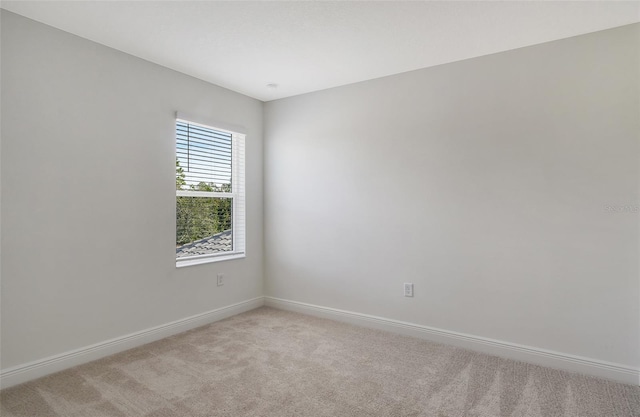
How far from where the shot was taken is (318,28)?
8.17ft

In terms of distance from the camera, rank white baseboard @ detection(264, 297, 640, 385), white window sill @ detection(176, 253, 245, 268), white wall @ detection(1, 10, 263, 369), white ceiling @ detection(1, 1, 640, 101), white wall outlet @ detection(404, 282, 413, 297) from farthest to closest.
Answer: white window sill @ detection(176, 253, 245, 268) → white wall outlet @ detection(404, 282, 413, 297) → white baseboard @ detection(264, 297, 640, 385) → white wall @ detection(1, 10, 263, 369) → white ceiling @ detection(1, 1, 640, 101)

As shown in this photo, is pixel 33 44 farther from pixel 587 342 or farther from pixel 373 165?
pixel 587 342

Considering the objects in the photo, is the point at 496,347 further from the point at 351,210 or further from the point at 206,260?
the point at 206,260

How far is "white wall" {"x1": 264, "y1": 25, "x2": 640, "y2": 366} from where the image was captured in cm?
249

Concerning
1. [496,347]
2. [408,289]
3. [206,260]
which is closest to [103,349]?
[206,260]

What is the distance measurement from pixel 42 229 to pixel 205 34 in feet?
5.88

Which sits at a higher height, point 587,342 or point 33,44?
point 33,44

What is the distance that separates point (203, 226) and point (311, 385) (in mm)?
2020

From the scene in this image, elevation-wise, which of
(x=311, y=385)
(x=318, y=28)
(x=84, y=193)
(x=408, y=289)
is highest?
(x=318, y=28)

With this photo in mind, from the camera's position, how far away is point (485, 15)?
2318 mm

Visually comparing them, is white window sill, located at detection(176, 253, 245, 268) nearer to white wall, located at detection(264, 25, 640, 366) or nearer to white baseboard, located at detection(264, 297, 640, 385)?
white wall, located at detection(264, 25, 640, 366)

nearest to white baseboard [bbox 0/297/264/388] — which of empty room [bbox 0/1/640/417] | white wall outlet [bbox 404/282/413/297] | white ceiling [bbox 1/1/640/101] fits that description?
empty room [bbox 0/1/640/417]

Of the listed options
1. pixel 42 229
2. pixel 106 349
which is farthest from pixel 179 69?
pixel 106 349

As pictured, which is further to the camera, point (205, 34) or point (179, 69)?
point (179, 69)
